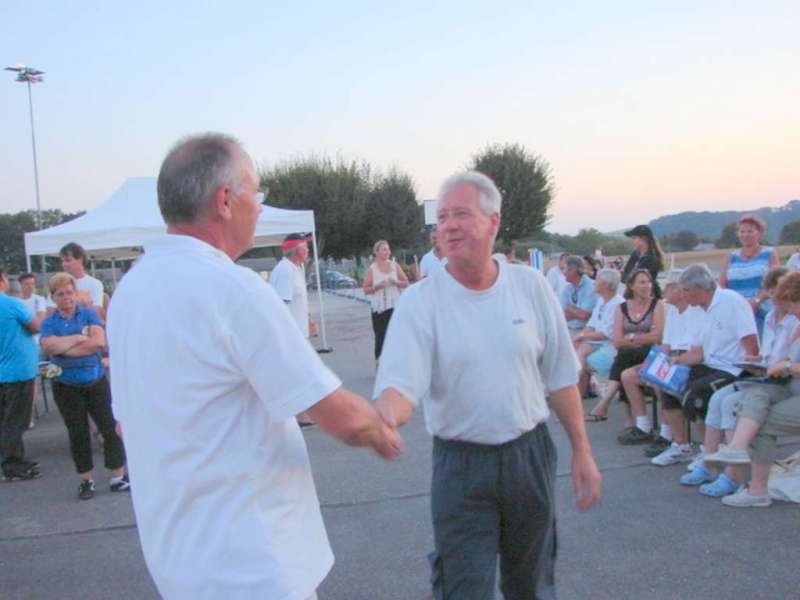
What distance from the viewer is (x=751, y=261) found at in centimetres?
752

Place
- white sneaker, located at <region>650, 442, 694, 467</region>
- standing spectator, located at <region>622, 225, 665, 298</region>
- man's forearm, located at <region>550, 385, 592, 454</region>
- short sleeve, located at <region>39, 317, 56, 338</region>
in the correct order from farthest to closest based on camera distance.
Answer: standing spectator, located at <region>622, 225, 665, 298</region> < short sleeve, located at <region>39, 317, 56, 338</region> < white sneaker, located at <region>650, 442, 694, 467</region> < man's forearm, located at <region>550, 385, 592, 454</region>

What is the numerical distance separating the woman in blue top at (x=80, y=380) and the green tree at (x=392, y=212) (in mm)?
41847

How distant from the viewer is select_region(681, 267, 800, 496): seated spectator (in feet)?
16.7

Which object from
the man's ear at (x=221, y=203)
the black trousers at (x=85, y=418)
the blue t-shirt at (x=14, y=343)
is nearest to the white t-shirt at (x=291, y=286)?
the black trousers at (x=85, y=418)

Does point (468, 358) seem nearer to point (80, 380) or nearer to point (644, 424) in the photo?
point (80, 380)

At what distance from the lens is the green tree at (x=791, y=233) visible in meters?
23.3

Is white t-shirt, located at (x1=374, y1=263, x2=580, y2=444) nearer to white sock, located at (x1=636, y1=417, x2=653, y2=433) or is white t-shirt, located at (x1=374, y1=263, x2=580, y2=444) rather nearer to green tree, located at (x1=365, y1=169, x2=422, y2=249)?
white sock, located at (x1=636, y1=417, x2=653, y2=433)

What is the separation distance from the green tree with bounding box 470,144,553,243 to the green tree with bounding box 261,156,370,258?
7912 mm

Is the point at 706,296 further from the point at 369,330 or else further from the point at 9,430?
the point at 369,330

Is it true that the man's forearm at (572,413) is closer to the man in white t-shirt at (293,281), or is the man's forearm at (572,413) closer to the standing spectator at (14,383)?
the man in white t-shirt at (293,281)

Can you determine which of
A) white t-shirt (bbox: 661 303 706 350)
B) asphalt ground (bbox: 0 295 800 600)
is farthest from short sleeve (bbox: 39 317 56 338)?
white t-shirt (bbox: 661 303 706 350)

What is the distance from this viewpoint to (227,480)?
1713mm

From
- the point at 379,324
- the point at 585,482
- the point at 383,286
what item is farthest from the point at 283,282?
the point at 585,482

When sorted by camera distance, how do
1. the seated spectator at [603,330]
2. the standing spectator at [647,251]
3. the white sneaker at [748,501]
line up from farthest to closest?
1. the standing spectator at [647,251]
2. the seated spectator at [603,330]
3. the white sneaker at [748,501]
